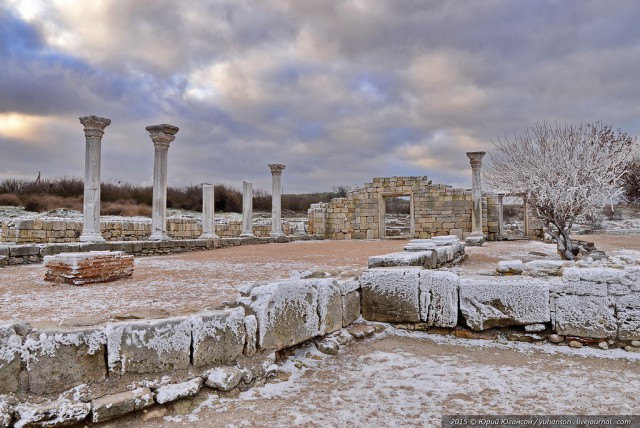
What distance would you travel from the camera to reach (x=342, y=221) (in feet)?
75.0

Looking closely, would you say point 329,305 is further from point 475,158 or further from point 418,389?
point 475,158

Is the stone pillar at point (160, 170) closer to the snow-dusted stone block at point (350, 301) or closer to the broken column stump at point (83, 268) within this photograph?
the broken column stump at point (83, 268)

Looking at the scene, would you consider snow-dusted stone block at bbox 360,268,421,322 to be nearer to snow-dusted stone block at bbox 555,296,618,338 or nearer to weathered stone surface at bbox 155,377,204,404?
snow-dusted stone block at bbox 555,296,618,338

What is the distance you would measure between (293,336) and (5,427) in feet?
7.28

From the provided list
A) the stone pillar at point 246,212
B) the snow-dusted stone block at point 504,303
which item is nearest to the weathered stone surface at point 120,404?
the snow-dusted stone block at point 504,303

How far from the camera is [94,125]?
11.1 metres

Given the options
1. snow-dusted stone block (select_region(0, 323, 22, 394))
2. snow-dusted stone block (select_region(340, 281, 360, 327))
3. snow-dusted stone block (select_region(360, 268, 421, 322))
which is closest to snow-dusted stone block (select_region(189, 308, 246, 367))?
snow-dusted stone block (select_region(0, 323, 22, 394))

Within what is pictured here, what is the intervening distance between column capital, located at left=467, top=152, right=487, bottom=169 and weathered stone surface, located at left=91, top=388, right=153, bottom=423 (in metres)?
16.5

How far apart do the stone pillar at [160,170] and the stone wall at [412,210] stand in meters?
10.7

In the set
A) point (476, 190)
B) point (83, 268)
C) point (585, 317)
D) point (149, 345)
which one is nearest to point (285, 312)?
point (149, 345)

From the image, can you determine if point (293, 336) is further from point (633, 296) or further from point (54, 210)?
point (54, 210)

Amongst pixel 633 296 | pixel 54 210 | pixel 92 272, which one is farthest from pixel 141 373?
pixel 54 210

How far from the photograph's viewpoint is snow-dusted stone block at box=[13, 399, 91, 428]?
2.67 metres

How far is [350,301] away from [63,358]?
9.57 ft
